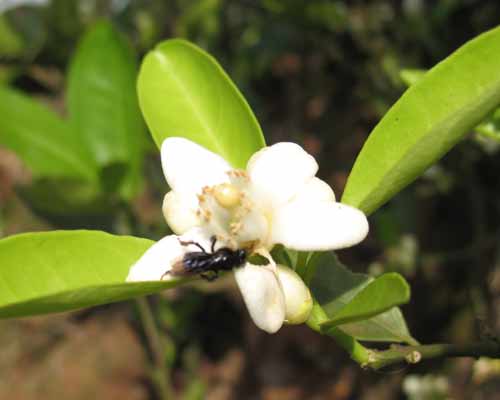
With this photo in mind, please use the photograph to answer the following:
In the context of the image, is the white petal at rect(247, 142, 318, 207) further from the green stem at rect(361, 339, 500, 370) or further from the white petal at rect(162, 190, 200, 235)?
the green stem at rect(361, 339, 500, 370)

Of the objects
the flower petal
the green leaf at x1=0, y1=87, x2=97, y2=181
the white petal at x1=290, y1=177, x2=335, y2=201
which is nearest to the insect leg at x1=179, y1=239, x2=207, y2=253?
the flower petal

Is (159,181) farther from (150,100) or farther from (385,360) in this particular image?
(385,360)

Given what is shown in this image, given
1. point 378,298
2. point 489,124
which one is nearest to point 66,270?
point 378,298

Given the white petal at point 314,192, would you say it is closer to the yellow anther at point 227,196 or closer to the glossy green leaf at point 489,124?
the yellow anther at point 227,196

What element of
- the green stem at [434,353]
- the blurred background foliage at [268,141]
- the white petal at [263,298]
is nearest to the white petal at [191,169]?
the white petal at [263,298]

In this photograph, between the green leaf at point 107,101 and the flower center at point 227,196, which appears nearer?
the flower center at point 227,196

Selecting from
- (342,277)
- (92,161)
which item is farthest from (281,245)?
(92,161)
